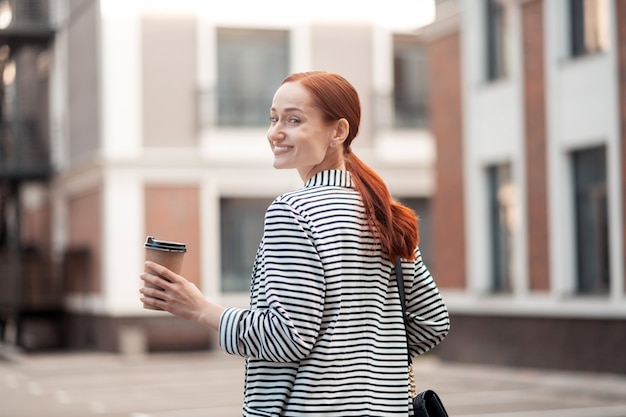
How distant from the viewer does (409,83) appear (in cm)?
2900

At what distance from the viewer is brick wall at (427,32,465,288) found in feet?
71.0

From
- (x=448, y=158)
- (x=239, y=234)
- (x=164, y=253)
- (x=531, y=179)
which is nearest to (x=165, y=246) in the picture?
(x=164, y=253)

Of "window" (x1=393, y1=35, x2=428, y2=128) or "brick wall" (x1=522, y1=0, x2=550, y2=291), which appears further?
"window" (x1=393, y1=35, x2=428, y2=128)

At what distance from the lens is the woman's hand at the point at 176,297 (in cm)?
279

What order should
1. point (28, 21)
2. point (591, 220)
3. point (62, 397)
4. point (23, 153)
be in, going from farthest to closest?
point (23, 153) < point (28, 21) < point (591, 220) < point (62, 397)

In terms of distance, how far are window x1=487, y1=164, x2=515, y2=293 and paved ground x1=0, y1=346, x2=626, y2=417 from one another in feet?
4.89

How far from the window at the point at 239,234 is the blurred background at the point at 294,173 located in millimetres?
45

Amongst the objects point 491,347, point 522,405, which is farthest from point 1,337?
point 522,405

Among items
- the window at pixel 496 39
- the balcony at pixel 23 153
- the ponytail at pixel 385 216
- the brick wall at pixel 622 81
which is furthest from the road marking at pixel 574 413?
the balcony at pixel 23 153

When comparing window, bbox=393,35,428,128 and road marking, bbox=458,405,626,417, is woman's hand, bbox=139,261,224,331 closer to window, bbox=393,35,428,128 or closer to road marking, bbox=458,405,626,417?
road marking, bbox=458,405,626,417

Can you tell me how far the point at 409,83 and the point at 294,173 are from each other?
129 inches

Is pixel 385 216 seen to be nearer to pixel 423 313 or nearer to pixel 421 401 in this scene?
pixel 423 313

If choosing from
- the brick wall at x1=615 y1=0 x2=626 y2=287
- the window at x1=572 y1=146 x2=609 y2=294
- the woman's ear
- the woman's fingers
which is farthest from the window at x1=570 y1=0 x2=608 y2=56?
A: the woman's fingers

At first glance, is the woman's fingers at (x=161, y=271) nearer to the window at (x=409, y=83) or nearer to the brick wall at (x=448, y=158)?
the brick wall at (x=448, y=158)
